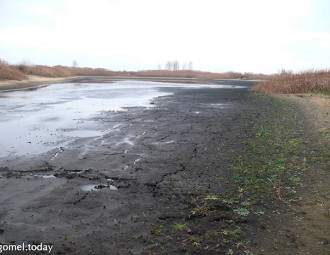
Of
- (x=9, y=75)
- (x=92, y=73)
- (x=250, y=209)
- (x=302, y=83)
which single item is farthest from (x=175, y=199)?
(x=92, y=73)

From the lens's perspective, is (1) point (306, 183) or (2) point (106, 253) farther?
(1) point (306, 183)

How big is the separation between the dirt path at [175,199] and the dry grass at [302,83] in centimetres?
1879

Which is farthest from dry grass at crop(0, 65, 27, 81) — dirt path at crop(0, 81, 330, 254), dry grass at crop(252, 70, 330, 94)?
dirt path at crop(0, 81, 330, 254)

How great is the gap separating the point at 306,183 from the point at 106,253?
372 cm

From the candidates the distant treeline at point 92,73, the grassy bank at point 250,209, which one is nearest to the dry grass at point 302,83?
the grassy bank at point 250,209

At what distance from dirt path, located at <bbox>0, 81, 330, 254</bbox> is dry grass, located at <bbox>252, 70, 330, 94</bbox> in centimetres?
1879

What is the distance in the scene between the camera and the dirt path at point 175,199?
392 cm

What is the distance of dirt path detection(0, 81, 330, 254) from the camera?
3.92m

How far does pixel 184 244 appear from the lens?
3.84m

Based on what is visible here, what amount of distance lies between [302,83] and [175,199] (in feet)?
81.6

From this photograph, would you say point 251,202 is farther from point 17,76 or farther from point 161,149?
point 17,76

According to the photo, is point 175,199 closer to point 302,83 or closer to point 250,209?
point 250,209

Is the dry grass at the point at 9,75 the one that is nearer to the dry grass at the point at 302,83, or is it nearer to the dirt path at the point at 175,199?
the dry grass at the point at 302,83

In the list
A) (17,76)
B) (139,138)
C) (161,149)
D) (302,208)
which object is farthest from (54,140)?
(17,76)
